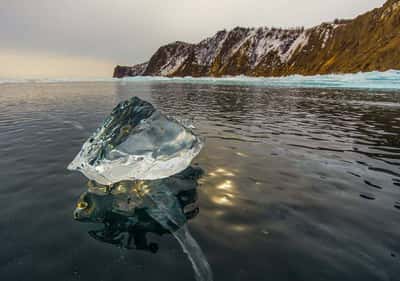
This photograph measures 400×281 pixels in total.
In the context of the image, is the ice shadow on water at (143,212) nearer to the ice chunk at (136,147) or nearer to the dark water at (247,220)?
the dark water at (247,220)

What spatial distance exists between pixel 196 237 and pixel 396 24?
620 feet

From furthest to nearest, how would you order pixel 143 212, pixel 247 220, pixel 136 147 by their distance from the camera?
pixel 136 147 → pixel 143 212 → pixel 247 220

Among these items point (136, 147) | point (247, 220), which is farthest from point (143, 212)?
point (247, 220)

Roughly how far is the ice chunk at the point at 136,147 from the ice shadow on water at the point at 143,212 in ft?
1.68

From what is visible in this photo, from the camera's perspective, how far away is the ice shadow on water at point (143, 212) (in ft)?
14.4

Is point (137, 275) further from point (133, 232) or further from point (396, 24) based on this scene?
point (396, 24)

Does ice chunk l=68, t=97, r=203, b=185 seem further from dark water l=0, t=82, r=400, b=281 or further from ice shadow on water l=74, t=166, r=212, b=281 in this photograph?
dark water l=0, t=82, r=400, b=281

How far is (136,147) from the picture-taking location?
625 cm

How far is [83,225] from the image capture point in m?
4.94

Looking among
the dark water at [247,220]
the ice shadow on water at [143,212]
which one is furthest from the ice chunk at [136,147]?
the dark water at [247,220]

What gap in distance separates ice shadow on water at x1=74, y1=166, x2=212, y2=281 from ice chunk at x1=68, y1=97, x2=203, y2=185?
20.1 inches

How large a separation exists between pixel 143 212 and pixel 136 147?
1.90 meters

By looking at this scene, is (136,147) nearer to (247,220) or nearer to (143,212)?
(143,212)

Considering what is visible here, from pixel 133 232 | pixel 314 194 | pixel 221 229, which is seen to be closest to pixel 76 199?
pixel 133 232
